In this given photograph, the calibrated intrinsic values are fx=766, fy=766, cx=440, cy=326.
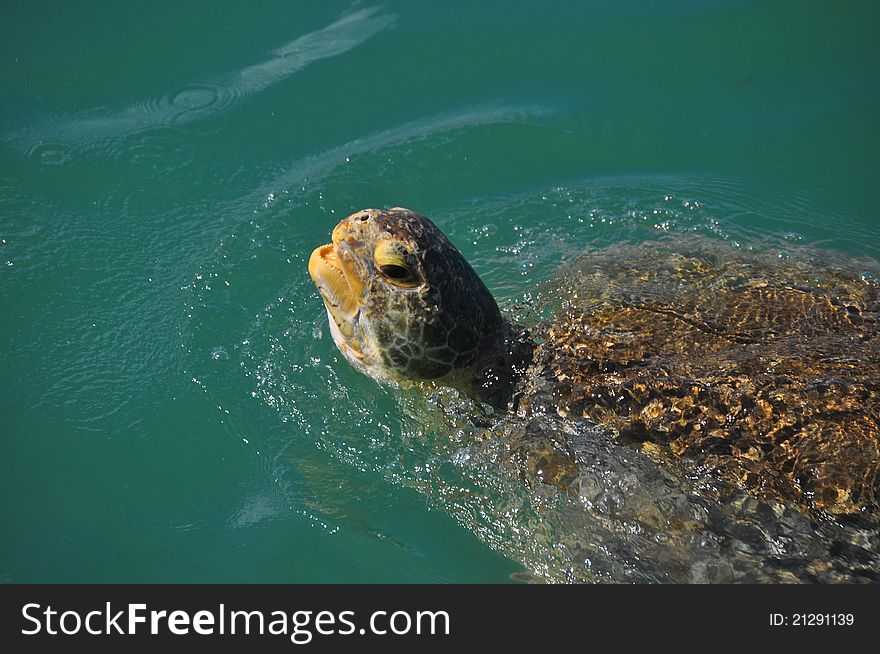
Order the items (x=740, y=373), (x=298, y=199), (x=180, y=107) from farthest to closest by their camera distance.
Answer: (x=180, y=107), (x=298, y=199), (x=740, y=373)

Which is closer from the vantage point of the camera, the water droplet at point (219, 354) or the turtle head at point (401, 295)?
the turtle head at point (401, 295)

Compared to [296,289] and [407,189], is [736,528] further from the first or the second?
[407,189]

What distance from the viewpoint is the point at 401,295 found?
3.99 m

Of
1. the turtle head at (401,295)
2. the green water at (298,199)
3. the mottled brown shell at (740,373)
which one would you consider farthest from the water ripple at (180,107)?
the mottled brown shell at (740,373)

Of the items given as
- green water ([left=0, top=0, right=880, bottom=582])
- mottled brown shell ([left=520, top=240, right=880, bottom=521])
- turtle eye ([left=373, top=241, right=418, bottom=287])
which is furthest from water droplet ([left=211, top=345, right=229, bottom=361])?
mottled brown shell ([left=520, top=240, right=880, bottom=521])

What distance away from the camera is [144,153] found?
6234 mm

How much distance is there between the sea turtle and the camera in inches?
142

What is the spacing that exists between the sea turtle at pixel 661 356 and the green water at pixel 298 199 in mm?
649

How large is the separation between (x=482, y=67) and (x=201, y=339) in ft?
13.2

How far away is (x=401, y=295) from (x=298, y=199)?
7.74ft

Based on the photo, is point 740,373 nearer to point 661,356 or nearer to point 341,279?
point 661,356

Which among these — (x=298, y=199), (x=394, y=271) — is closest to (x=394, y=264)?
(x=394, y=271)

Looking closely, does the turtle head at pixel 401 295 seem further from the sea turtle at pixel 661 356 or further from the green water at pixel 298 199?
the green water at pixel 298 199

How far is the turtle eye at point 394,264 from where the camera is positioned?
3.94 metres
